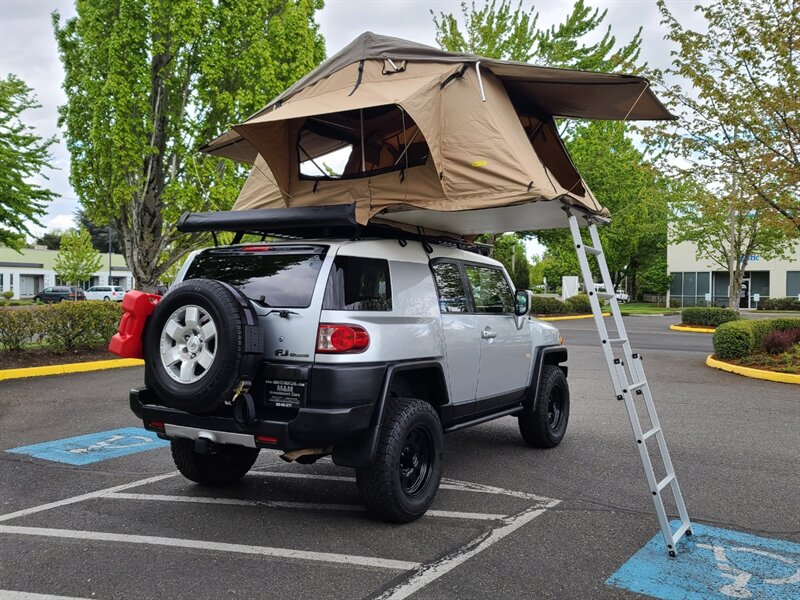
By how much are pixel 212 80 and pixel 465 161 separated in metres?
11.5

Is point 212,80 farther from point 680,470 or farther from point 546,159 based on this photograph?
point 680,470

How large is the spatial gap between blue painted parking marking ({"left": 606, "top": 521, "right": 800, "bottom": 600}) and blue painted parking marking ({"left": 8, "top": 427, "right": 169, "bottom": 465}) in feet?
15.6

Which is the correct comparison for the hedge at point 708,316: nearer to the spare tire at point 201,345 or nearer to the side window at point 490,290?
the side window at point 490,290

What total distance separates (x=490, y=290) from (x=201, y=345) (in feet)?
9.45

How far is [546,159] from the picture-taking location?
20.4 ft

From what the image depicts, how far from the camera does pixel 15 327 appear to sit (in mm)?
11383

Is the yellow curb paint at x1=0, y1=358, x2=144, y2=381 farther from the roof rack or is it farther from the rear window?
the rear window

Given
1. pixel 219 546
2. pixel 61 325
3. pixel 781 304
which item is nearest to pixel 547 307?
pixel 781 304

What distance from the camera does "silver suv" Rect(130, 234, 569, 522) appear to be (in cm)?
391

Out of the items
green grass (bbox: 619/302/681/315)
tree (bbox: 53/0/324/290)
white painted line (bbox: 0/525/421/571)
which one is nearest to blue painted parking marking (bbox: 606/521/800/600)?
white painted line (bbox: 0/525/421/571)

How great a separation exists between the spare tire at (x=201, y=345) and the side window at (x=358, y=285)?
529 millimetres

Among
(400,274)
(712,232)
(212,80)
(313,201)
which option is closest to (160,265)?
(212,80)

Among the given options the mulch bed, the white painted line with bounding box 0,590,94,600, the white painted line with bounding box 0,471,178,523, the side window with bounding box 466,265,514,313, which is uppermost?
the side window with bounding box 466,265,514,313

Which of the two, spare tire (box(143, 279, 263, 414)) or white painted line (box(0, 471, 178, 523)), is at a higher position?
spare tire (box(143, 279, 263, 414))
